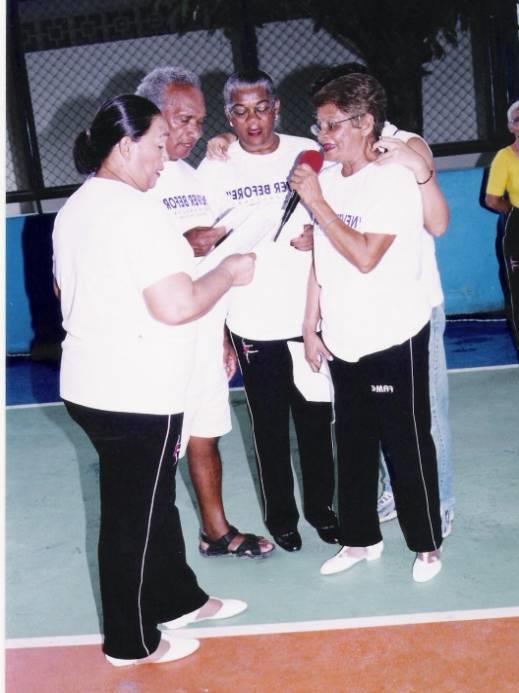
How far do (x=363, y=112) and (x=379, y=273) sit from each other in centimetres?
54

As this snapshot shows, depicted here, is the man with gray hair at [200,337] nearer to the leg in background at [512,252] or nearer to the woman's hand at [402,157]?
the woman's hand at [402,157]

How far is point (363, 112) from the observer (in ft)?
10.4

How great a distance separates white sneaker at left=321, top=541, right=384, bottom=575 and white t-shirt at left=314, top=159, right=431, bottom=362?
32.5 inches

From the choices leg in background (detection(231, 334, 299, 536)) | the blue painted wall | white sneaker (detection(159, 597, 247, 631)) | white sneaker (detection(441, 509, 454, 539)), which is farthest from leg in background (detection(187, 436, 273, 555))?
the blue painted wall

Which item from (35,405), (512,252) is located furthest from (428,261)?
(35,405)

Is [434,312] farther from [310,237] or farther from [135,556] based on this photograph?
[135,556]

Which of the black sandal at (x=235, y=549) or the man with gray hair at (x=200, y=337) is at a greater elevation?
the man with gray hair at (x=200, y=337)

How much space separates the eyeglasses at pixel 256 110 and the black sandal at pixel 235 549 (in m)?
1.67

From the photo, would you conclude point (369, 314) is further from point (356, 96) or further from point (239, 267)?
point (356, 96)

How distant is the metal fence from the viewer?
29.0ft

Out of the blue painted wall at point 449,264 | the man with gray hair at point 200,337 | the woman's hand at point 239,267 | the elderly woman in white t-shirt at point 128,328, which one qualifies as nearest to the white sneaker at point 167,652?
the elderly woman in white t-shirt at point 128,328

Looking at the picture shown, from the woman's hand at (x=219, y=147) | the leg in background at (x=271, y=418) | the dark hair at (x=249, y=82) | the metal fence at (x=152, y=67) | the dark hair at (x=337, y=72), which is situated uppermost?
the metal fence at (x=152, y=67)

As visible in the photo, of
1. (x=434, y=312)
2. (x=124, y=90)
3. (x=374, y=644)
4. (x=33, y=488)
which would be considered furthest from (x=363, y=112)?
(x=124, y=90)

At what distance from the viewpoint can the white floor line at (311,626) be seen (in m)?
3.18
